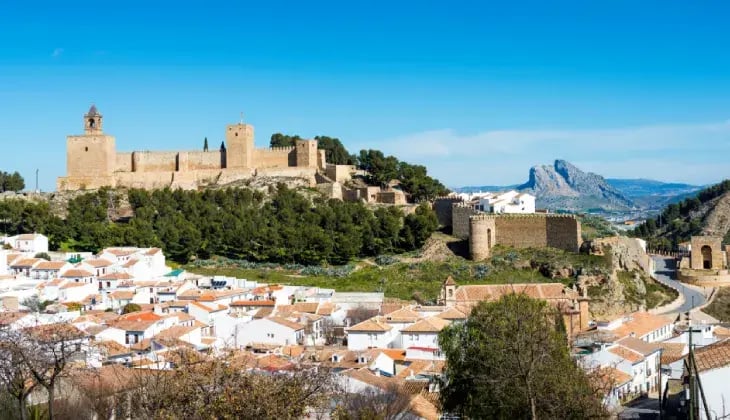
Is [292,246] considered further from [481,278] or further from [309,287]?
[481,278]

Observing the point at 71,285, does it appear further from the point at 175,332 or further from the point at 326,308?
the point at 326,308

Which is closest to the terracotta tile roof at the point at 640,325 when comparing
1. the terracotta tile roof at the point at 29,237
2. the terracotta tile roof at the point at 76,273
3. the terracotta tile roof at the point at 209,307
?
the terracotta tile roof at the point at 209,307

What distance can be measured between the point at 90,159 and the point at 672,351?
4359 cm

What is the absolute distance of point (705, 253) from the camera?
152ft

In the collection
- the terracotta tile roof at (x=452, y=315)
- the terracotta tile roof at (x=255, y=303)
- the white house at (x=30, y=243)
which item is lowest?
the terracotta tile roof at (x=452, y=315)

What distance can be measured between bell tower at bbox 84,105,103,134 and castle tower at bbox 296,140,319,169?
14335mm

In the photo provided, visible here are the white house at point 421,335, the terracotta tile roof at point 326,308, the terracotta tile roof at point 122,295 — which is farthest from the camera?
the terracotta tile roof at point 122,295

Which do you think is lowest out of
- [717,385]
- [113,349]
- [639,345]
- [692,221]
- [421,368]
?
[421,368]

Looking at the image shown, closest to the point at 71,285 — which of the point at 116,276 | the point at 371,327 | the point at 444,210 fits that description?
the point at 116,276

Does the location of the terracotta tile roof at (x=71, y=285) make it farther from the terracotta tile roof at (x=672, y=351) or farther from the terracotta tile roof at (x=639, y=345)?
the terracotta tile roof at (x=672, y=351)

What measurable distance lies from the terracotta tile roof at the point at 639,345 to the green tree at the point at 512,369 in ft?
23.7

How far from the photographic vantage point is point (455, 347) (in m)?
18.7

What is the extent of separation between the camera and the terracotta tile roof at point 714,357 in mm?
13219

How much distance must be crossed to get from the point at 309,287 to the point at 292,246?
17.2ft
